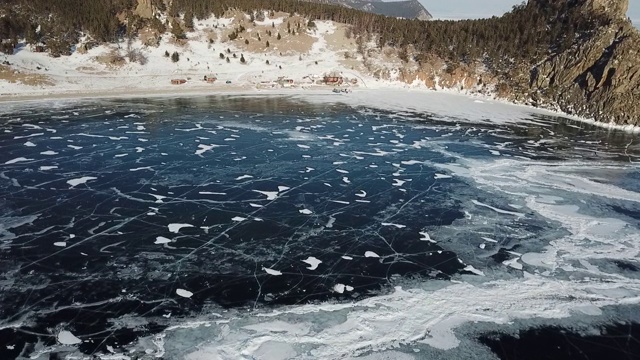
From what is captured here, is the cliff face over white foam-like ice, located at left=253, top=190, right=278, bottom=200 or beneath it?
over

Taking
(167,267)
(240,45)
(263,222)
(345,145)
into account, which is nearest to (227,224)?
(263,222)

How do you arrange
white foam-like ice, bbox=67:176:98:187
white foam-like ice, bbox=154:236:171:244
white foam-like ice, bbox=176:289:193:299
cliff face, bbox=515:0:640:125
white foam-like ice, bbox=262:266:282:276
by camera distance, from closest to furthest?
white foam-like ice, bbox=176:289:193:299
white foam-like ice, bbox=262:266:282:276
white foam-like ice, bbox=154:236:171:244
white foam-like ice, bbox=67:176:98:187
cliff face, bbox=515:0:640:125

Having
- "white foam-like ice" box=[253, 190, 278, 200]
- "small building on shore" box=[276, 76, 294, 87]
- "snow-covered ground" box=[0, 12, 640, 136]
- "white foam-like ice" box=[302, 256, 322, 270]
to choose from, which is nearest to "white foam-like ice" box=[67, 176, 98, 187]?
"white foam-like ice" box=[253, 190, 278, 200]

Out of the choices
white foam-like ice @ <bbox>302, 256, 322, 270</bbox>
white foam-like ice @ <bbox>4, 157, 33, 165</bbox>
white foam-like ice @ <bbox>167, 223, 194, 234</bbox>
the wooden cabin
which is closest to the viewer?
white foam-like ice @ <bbox>302, 256, 322, 270</bbox>

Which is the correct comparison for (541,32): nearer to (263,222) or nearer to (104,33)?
(263,222)

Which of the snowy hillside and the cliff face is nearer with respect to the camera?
the cliff face

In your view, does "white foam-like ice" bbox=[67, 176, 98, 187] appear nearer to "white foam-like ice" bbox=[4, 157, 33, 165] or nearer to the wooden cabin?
"white foam-like ice" bbox=[4, 157, 33, 165]

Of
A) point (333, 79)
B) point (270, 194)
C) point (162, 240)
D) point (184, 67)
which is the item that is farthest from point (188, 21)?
point (162, 240)

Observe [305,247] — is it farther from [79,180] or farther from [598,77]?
[598,77]
